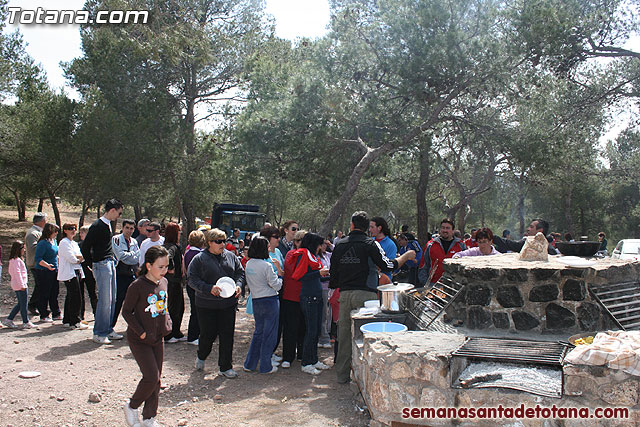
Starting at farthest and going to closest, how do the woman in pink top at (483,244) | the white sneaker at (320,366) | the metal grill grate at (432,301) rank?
the woman in pink top at (483,244)
the white sneaker at (320,366)
the metal grill grate at (432,301)

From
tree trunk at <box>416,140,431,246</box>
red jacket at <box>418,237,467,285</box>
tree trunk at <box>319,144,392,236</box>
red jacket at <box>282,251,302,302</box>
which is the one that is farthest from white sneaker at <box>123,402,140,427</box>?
tree trunk at <box>416,140,431,246</box>

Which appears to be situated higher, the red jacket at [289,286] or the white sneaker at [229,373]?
the red jacket at [289,286]

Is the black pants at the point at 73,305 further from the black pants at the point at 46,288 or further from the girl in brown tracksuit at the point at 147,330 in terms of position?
the girl in brown tracksuit at the point at 147,330

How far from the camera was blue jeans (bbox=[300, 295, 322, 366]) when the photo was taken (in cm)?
613

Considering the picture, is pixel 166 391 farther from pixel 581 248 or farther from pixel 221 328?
pixel 581 248

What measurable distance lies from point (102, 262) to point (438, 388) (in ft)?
16.9

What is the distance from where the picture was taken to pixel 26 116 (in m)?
22.9

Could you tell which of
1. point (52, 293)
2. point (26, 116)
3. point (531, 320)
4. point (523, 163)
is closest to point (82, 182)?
point (26, 116)

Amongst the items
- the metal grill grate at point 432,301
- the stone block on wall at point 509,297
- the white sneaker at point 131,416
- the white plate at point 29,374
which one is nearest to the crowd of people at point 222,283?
the white sneaker at point 131,416

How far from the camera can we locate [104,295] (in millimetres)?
7137

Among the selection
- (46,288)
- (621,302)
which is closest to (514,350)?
(621,302)

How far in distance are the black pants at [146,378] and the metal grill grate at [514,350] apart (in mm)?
2415

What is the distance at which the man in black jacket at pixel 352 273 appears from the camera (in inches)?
223

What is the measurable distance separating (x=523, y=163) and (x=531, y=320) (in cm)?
720
